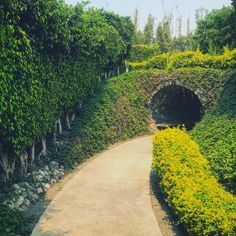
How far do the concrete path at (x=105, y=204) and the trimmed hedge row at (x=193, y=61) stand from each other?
1101cm

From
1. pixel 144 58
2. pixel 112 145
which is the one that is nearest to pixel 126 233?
pixel 112 145

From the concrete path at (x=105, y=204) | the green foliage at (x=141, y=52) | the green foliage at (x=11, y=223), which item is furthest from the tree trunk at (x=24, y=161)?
the green foliage at (x=141, y=52)

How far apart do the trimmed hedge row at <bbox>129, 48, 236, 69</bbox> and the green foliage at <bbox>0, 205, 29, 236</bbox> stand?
1791 cm

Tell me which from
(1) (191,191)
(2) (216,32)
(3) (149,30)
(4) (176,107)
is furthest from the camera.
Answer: (3) (149,30)

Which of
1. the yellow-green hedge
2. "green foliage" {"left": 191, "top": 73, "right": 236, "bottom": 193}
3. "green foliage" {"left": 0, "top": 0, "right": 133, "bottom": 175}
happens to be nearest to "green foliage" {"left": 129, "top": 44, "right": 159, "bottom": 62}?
"green foliage" {"left": 191, "top": 73, "right": 236, "bottom": 193}

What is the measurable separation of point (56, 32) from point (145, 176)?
6.13 meters

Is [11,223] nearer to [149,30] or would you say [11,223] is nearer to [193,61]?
[193,61]

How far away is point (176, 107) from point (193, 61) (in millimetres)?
4410

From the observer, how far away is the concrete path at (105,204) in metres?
8.59

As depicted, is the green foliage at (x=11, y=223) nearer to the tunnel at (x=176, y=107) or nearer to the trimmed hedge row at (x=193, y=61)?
the tunnel at (x=176, y=107)

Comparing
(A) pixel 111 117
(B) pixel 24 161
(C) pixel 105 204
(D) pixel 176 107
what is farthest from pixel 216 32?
(C) pixel 105 204

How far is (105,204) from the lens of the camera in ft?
33.6

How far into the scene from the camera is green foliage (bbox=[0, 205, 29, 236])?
7.65 m

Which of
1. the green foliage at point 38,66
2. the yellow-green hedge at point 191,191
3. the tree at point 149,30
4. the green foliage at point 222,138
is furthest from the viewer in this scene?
the tree at point 149,30
